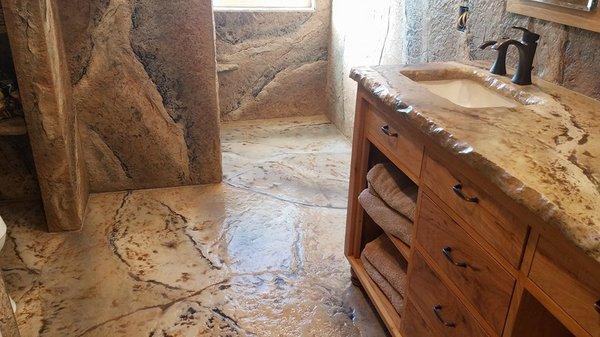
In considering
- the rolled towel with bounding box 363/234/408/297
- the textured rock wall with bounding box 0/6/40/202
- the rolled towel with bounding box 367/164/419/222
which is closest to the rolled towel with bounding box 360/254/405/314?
the rolled towel with bounding box 363/234/408/297

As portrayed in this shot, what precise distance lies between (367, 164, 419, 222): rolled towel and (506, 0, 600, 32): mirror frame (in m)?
0.65

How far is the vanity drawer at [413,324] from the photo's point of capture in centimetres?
138

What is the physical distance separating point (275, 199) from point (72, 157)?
101 centimetres

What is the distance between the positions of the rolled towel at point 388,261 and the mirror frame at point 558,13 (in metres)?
0.88

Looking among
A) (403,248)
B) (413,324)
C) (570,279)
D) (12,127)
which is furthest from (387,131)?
(12,127)

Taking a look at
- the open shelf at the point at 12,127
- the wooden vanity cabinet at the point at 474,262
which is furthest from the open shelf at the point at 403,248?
the open shelf at the point at 12,127

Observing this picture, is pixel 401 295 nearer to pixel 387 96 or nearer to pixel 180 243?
pixel 387 96

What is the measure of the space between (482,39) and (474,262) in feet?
3.38

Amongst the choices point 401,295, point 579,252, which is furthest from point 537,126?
point 401,295

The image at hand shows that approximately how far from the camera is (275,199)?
261 centimetres

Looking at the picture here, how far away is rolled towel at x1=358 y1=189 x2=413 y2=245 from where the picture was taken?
147 centimetres

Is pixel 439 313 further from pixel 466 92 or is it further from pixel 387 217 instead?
pixel 466 92

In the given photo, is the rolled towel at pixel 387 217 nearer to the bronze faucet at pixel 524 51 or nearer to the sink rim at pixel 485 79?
the sink rim at pixel 485 79

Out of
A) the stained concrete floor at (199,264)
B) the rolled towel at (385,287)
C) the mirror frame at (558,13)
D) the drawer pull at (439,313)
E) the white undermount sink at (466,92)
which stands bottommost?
the stained concrete floor at (199,264)
